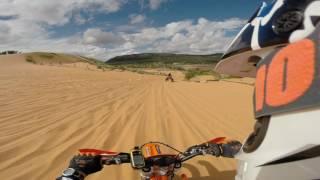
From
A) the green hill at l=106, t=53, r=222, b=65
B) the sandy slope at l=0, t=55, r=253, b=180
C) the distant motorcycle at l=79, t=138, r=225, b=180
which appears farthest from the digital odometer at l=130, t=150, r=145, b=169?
the green hill at l=106, t=53, r=222, b=65

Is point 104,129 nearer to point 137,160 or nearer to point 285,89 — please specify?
point 137,160

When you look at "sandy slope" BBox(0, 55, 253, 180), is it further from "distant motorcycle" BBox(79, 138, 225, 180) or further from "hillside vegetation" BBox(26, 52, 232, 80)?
"distant motorcycle" BBox(79, 138, 225, 180)

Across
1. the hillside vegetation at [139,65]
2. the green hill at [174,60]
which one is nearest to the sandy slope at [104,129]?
the hillside vegetation at [139,65]

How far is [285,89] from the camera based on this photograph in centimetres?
163

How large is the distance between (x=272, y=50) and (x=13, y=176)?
11.7ft

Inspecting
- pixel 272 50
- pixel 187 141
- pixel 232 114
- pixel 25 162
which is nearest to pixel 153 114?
pixel 232 114

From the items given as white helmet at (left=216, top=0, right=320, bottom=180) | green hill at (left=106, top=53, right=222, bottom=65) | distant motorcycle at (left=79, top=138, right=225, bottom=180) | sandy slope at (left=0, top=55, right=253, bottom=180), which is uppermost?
green hill at (left=106, top=53, right=222, bottom=65)

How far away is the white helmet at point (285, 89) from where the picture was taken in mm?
1539

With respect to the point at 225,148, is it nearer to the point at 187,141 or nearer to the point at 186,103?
the point at 187,141

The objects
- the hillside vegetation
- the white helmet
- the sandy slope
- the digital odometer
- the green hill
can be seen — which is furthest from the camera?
the green hill

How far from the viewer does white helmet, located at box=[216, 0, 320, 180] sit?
1.54 metres

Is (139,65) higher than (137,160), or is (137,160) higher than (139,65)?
(139,65)

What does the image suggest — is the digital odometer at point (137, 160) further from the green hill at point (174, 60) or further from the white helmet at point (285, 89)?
the green hill at point (174, 60)

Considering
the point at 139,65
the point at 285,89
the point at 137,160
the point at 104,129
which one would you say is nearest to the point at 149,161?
the point at 137,160
